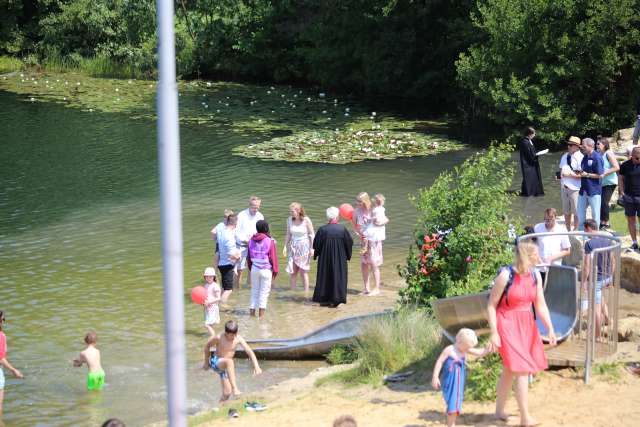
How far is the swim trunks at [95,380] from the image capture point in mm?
11477

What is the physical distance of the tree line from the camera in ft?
91.4

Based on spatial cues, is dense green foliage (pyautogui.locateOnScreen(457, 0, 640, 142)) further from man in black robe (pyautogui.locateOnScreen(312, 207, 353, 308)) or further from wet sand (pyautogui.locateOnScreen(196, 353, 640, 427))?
wet sand (pyautogui.locateOnScreen(196, 353, 640, 427))

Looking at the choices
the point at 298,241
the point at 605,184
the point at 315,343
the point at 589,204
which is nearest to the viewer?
the point at 315,343

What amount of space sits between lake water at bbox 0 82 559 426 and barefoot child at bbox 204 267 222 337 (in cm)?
30

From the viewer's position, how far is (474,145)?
29281 mm

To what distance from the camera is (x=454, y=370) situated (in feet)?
27.7

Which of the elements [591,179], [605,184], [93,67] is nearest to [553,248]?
[591,179]

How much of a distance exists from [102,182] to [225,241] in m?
10.6

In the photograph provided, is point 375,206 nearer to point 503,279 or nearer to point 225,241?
point 225,241

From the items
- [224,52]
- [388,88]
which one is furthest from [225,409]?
[224,52]

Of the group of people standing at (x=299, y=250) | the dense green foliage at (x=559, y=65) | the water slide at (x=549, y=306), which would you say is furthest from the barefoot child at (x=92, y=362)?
the dense green foliage at (x=559, y=65)

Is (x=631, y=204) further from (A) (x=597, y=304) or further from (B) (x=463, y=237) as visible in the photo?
(A) (x=597, y=304)

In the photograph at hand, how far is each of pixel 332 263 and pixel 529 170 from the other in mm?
7566

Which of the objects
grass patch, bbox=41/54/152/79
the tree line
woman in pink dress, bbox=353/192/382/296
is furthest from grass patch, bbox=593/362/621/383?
grass patch, bbox=41/54/152/79
